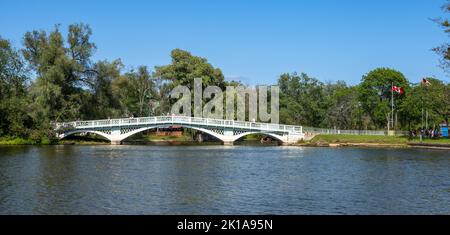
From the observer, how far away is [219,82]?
84.4m

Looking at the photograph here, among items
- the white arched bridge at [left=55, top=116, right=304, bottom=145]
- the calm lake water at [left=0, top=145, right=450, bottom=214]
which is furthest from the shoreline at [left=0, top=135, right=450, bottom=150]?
the calm lake water at [left=0, top=145, right=450, bottom=214]

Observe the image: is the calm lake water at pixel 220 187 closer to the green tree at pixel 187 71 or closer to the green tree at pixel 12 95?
the green tree at pixel 12 95

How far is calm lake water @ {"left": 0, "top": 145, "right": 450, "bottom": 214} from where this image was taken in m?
20.3

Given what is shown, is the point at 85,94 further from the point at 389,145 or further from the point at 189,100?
the point at 389,145

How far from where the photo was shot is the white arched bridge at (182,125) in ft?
216

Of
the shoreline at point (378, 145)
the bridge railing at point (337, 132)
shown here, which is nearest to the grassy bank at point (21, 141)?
the shoreline at point (378, 145)

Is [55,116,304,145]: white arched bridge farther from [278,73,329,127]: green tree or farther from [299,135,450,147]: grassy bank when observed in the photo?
[278,73,329,127]: green tree

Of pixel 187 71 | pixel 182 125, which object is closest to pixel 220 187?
pixel 182 125

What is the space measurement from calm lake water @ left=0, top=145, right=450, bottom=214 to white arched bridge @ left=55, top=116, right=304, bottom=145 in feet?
87.5

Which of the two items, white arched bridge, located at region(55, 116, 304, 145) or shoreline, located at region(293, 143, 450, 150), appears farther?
white arched bridge, located at region(55, 116, 304, 145)

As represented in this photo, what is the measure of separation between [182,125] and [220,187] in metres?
42.1

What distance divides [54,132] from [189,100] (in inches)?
900

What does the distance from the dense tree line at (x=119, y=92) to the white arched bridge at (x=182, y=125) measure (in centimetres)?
240
